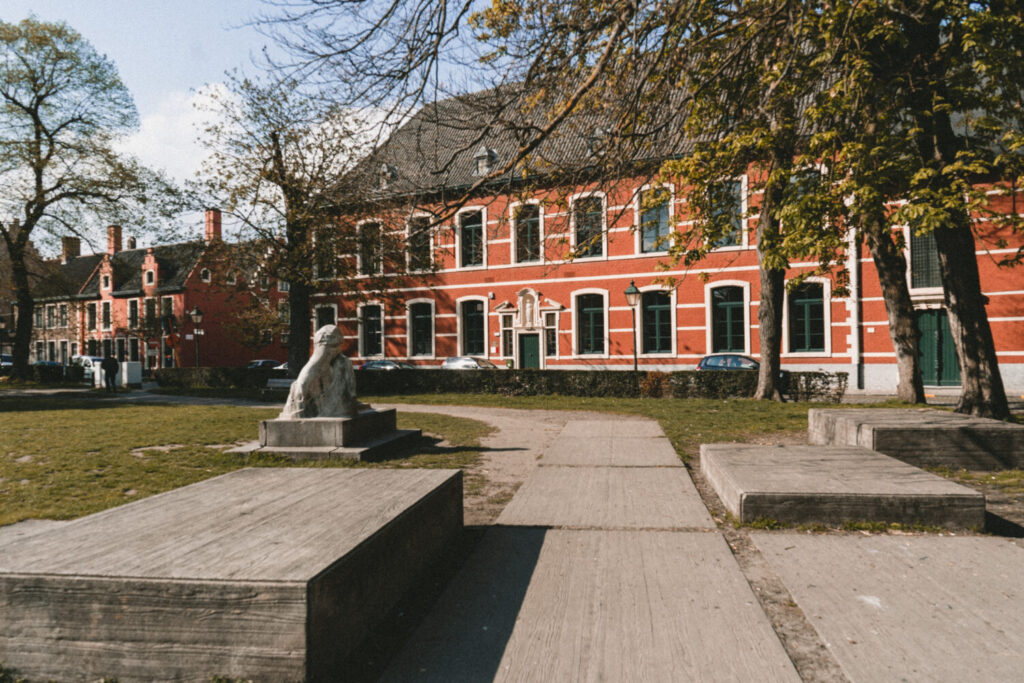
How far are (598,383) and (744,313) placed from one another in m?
10.1

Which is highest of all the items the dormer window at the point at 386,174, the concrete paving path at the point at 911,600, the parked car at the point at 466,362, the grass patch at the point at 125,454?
the dormer window at the point at 386,174

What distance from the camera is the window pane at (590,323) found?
28.6m

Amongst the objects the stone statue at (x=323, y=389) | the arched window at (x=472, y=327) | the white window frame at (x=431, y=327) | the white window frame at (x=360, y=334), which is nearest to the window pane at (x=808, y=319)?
the arched window at (x=472, y=327)

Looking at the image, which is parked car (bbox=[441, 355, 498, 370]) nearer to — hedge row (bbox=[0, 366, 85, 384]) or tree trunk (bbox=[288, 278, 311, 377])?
tree trunk (bbox=[288, 278, 311, 377])

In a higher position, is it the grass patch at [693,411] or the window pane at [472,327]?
the window pane at [472,327]

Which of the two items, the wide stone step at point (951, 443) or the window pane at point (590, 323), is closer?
the wide stone step at point (951, 443)

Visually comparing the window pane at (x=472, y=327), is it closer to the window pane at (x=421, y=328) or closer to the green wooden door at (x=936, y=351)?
the window pane at (x=421, y=328)

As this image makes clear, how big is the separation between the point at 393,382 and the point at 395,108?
17.6 metres

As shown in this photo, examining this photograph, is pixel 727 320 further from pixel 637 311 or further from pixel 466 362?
pixel 466 362

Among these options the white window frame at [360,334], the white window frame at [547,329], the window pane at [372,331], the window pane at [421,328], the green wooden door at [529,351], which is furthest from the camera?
the window pane at [372,331]

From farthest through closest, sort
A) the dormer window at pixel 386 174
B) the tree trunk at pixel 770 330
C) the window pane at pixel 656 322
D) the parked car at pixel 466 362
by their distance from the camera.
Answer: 1. the parked car at pixel 466 362
2. the window pane at pixel 656 322
3. the tree trunk at pixel 770 330
4. the dormer window at pixel 386 174

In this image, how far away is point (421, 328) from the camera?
107ft

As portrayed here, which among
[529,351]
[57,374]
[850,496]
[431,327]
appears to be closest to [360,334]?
[431,327]

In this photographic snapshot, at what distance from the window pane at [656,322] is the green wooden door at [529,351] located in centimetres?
523
